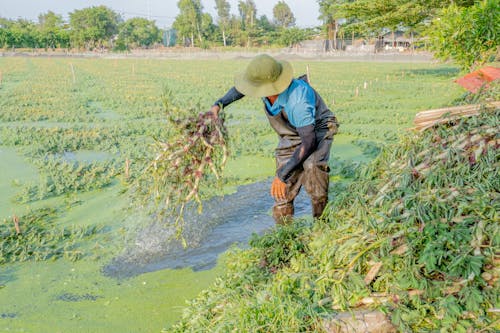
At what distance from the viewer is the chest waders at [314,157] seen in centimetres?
327

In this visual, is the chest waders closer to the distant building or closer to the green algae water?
the green algae water

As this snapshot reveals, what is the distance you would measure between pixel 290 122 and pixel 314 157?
1.06 ft

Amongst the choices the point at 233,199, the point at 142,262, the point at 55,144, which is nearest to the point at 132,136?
the point at 55,144

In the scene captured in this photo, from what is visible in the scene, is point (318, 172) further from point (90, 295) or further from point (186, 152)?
point (90, 295)

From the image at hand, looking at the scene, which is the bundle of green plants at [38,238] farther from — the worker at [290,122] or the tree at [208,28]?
the tree at [208,28]

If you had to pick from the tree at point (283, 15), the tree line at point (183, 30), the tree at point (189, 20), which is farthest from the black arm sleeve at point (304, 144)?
the tree at point (283, 15)

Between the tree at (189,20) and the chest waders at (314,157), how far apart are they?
63.2 m

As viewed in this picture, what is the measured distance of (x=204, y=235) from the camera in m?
4.19

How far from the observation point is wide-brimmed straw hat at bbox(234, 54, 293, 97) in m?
2.86

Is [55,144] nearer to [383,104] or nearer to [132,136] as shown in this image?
[132,136]

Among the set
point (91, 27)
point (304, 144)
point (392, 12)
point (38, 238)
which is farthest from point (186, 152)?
point (91, 27)

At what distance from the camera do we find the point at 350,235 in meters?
2.55

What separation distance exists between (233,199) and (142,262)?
1.60 meters

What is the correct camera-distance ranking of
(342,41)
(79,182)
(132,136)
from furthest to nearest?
(342,41)
(132,136)
(79,182)
